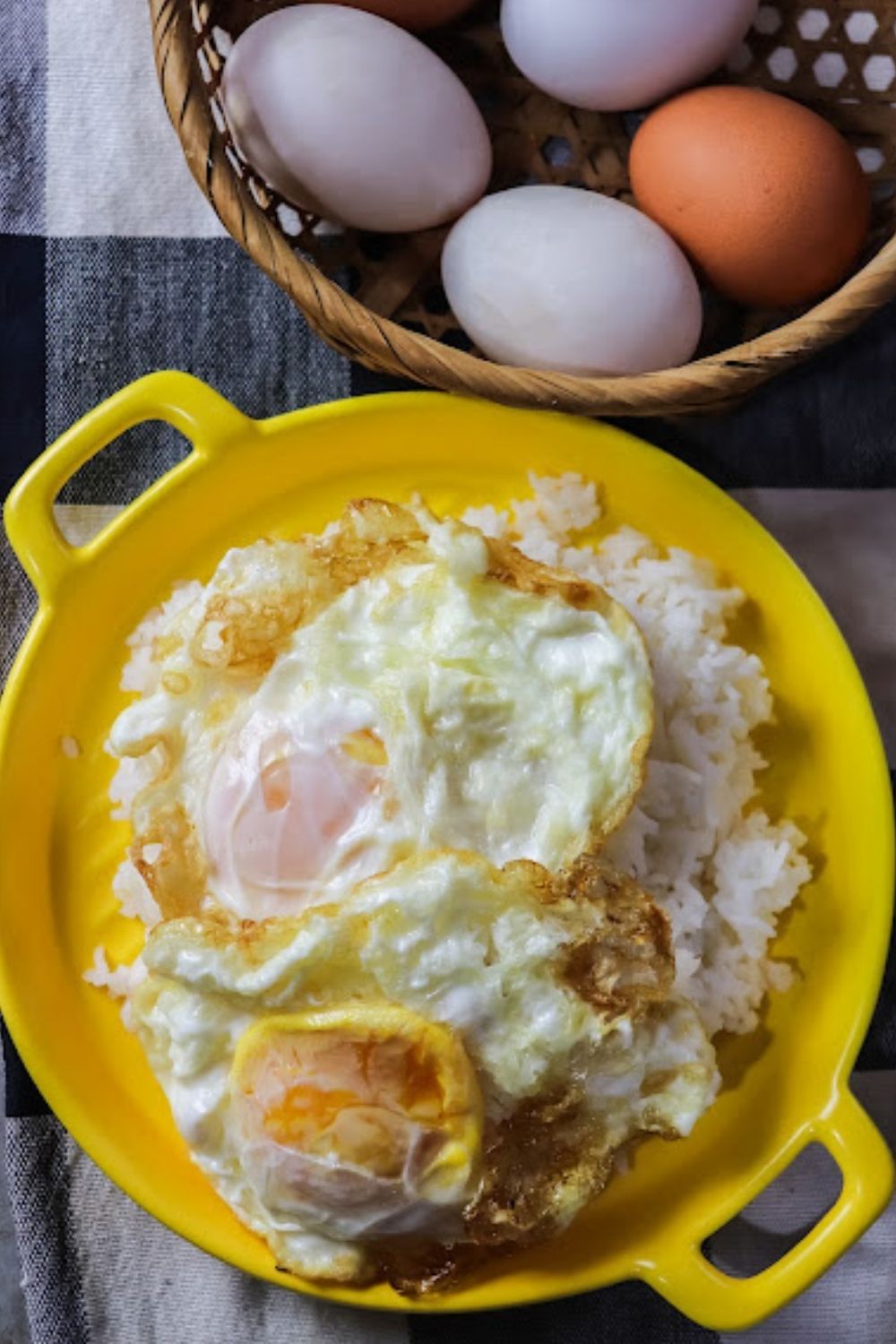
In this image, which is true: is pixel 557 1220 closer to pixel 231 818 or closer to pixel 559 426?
pixel 231 818

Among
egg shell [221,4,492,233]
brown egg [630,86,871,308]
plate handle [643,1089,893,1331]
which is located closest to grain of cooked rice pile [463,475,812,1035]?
plate handle [643,1089,893,1331]

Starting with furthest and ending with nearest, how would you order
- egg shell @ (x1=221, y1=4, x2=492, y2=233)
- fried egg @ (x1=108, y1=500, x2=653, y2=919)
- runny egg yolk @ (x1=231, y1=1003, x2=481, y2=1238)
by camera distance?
egg shell @ (x1=221, y1=4, x2=492, y2=233), fried egg @ (x1=108, y1=500, x2=653, y2=919), runny egg yolk @ (x1=231, y1=1003, x2=481, y2=1238)

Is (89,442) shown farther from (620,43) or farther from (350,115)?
(620,43)

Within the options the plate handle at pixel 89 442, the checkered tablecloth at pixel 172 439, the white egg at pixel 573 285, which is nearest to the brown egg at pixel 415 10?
the white egg at pixel 573 285

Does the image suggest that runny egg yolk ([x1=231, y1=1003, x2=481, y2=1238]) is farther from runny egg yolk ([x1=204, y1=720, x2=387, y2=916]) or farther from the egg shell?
the egg shell

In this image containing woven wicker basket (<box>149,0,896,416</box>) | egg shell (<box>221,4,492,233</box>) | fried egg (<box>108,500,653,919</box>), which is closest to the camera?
fried egg (<box>108,500,653,919</box>)

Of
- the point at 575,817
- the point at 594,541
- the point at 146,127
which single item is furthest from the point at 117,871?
the point at 146,127
